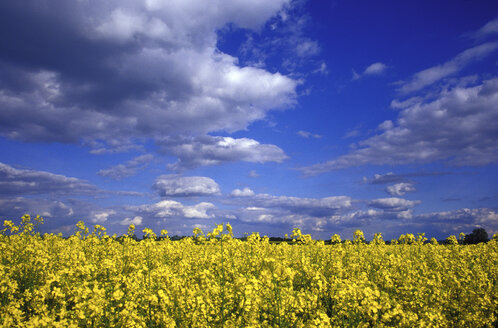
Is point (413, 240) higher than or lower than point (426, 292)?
higher

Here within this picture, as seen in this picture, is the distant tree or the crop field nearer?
the crop field

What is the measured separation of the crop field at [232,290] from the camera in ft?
19.0

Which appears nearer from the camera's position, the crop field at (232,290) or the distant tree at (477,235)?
the crop field at (232,290)

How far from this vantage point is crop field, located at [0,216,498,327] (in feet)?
19.0

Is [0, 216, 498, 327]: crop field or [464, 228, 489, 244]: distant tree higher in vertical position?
[464, 228, 489, 244]: distant tree

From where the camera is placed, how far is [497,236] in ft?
60.2

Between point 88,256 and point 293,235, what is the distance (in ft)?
27.6

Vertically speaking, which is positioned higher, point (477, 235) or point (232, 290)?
point (477, 235)

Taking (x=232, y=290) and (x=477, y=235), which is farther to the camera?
(x=477, y=235)

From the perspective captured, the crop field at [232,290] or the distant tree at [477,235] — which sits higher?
the distant tree at [477,235]

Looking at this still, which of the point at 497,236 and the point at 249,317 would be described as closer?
the point at 249,317

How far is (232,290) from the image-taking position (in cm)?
691

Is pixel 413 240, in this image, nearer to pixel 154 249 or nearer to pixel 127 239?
pixel 154 249

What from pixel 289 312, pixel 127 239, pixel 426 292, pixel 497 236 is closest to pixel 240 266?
pixel 289 312
